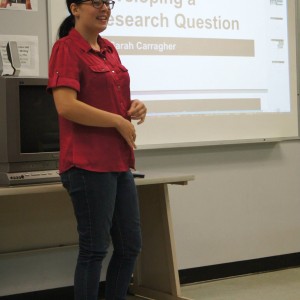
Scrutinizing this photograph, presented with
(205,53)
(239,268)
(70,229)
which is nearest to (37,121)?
(70,229)

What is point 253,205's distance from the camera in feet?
12.3

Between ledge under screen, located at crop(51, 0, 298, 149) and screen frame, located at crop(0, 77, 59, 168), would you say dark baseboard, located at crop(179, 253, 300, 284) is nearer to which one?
ledge under screen, located at crop(51, 0, 298, 149)

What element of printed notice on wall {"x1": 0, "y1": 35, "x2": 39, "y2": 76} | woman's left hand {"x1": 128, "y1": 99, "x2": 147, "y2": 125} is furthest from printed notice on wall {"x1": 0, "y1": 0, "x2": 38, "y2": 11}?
woman's left hand {"x1": 128, "y1": 99, "x2": 147, "y2": 125}

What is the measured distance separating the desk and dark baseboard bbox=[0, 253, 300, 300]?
282 millimetres

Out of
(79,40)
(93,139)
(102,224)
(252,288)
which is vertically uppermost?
(79,40)

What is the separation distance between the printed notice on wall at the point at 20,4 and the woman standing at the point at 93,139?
0.93 m

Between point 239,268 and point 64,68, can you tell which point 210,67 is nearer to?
point 239,268

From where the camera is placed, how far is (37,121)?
8.68 ft

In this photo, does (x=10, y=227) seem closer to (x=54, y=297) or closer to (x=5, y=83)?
(x=54, y=297)

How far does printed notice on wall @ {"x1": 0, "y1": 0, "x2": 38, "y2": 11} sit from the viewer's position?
3020mm

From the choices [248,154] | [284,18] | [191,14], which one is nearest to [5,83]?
[191,14]

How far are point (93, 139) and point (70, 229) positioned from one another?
1249mm

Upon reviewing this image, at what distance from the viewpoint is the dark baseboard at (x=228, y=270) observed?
10.7 ft

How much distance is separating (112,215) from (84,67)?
20.5 inches
